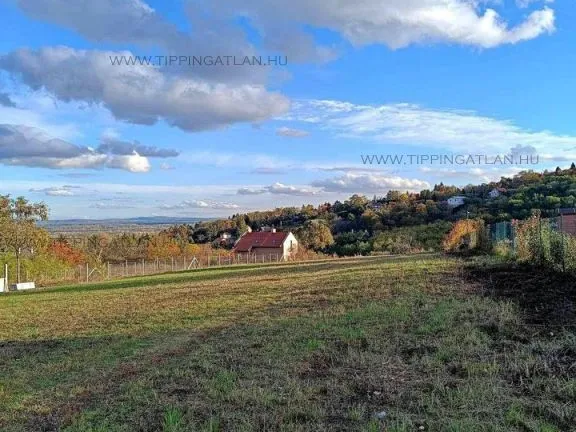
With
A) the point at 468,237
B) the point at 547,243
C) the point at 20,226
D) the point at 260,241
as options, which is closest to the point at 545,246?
the point at 547,243

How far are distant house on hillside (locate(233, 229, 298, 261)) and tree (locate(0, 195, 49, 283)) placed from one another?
30170 millimetres

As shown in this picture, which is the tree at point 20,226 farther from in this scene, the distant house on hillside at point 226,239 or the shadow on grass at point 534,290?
the distant house on hillside at point 226,239

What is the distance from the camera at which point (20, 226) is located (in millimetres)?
29484

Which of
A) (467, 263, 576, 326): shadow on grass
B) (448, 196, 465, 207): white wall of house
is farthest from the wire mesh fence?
(467, 263, 576, 326): shadow on grass

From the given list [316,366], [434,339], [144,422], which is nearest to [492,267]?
[434,339]

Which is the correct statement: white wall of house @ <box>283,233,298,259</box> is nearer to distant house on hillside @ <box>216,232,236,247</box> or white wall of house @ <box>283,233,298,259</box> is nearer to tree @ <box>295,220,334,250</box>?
tree @ <box>295,220,334,250</box>

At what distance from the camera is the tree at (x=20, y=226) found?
29.0 m

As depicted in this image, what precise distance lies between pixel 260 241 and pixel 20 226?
3629cm

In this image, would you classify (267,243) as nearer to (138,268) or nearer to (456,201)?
(456,201)

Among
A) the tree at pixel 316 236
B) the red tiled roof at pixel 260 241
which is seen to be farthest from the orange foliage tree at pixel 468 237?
the red tiled roof at pixel 260 241

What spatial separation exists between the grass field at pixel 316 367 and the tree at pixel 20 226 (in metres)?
21.2

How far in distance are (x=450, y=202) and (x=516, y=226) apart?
44.5 metres

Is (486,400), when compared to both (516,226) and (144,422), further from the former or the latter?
(516,226)

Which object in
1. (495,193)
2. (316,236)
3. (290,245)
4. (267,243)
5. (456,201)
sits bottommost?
(290,245)
